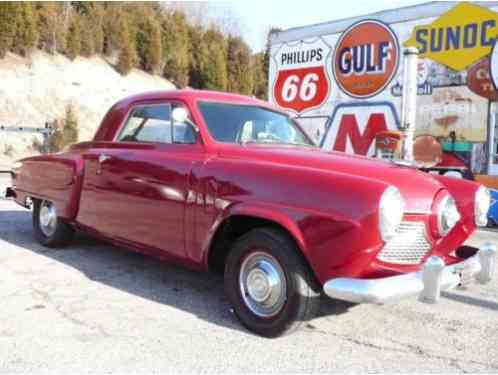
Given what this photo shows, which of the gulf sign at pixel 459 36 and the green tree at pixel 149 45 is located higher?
the green tree at pixel 149 45

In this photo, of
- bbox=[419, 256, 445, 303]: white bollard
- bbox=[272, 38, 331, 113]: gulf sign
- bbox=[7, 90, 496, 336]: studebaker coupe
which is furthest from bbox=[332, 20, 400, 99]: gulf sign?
bbox=[419, 256, 445, 303]: white bollard

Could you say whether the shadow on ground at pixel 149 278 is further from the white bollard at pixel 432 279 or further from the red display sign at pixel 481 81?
the red display sign at pixel 481 81

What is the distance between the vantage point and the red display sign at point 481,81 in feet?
29.0

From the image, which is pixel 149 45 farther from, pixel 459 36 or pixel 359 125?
pixel 459 36

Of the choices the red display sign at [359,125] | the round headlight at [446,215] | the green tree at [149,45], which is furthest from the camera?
the green tree at [149,45]

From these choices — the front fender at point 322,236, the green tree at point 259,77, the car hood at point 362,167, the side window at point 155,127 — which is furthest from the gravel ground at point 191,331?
the green tree at point 259,77

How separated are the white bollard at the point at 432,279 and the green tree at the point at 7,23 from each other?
2144cm

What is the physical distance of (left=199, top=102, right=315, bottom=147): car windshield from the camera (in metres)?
4.07

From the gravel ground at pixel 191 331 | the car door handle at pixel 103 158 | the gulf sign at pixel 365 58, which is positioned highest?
the gulf sign at pixel 365 58

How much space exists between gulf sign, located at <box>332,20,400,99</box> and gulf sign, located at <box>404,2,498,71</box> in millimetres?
548

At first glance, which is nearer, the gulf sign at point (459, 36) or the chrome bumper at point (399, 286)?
the chrome bumper at point (399, 286)

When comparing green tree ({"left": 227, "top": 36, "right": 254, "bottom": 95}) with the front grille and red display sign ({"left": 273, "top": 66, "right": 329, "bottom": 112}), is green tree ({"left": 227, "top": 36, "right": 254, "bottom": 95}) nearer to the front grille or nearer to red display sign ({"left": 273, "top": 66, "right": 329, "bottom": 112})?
red display sign ({"left": 273, "top": 66, "right": 329, "bottom": 112})

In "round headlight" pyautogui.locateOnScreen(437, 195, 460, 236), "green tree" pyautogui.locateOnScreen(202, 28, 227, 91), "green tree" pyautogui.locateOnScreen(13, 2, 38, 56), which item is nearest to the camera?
"round headlight" pyautogui.locateOnScreen(437, 195, 460, 236)

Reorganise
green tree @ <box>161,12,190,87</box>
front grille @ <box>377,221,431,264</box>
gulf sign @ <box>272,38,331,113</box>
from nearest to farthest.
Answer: front grille @ <box>377,221,431,264</box> → gulf sign @ <box>272,38,331,113</box> → green tree @ <box>161,12,190,87</box>
